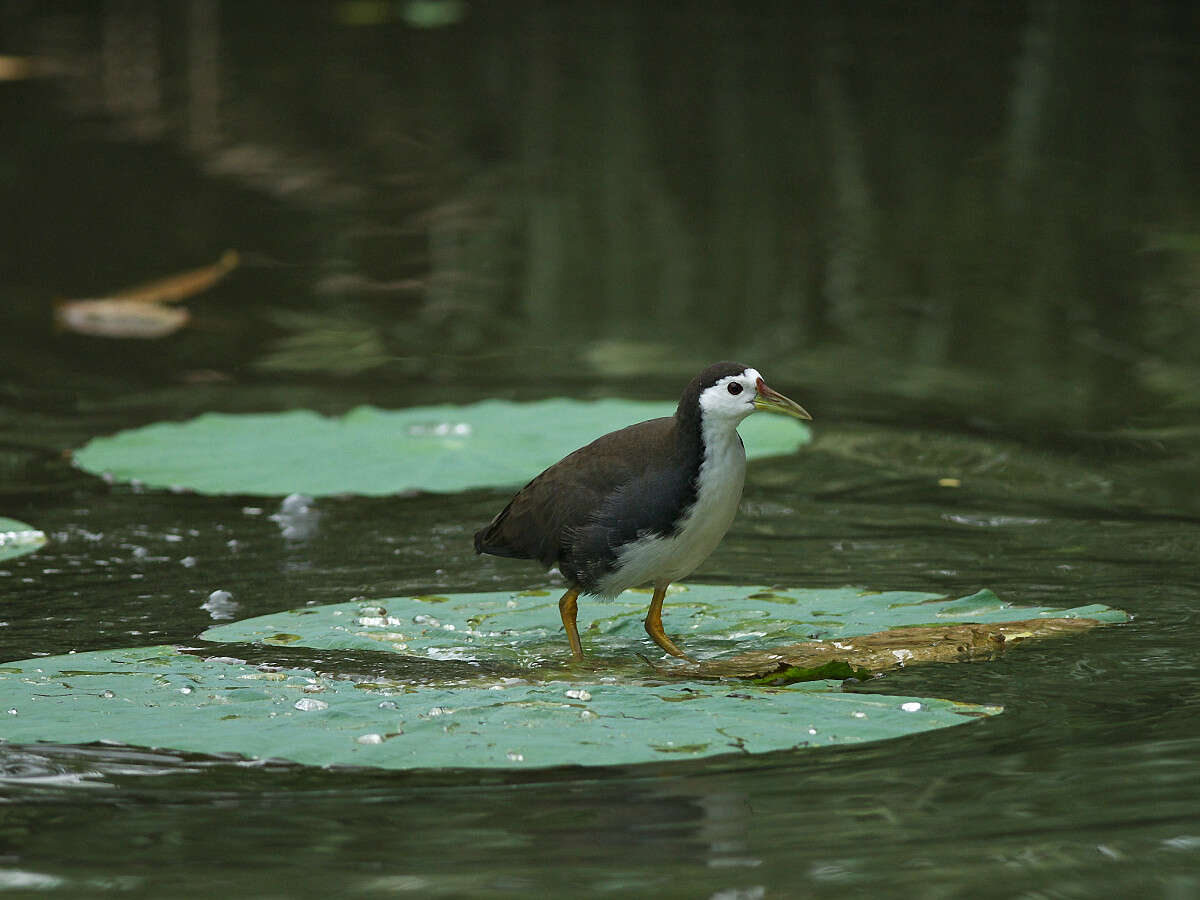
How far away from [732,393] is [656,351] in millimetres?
4437

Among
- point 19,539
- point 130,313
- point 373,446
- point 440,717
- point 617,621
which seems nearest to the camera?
point 440,717

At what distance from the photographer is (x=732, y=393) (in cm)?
470

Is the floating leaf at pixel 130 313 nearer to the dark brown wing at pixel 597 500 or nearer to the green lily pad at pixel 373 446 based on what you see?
the green lily pad at pixel 373 446

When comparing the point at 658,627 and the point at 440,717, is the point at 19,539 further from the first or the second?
the point at 440,717

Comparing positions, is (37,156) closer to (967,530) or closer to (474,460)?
(474,460)

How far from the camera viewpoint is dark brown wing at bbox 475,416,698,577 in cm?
473

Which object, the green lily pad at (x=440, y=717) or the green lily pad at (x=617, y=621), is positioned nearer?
the green lily pad at (x=440, y=717)

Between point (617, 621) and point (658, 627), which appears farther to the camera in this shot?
point (617, 621)

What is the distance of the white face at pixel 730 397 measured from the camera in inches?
184

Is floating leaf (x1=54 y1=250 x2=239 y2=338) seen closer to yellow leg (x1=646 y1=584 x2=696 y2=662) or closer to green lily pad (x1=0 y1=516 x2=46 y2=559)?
green lily pad (x1=0 y1=516 x2=46 y2=559)

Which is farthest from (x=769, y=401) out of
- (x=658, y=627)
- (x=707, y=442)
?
(x=658, y=627)

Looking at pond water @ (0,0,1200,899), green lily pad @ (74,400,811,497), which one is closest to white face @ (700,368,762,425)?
pond water @ (0,0,1200,899)

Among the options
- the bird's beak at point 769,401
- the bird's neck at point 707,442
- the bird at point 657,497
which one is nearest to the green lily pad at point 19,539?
the bird at point 657,497

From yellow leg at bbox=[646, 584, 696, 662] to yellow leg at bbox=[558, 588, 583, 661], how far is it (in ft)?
0.66
